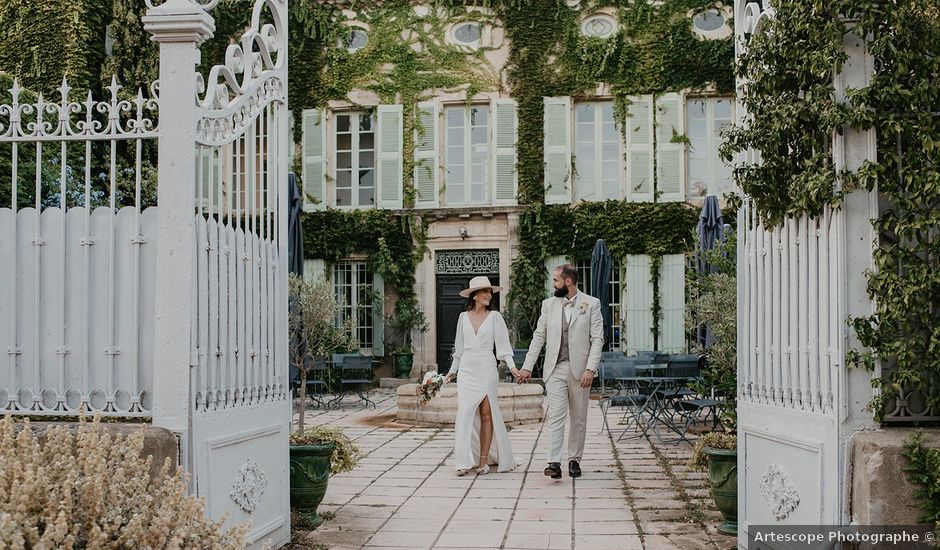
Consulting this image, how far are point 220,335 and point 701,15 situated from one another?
1560 cm

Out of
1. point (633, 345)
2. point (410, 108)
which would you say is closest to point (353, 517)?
point (633, 345)

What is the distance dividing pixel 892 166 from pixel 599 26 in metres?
15.2

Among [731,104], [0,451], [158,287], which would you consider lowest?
[0,451]

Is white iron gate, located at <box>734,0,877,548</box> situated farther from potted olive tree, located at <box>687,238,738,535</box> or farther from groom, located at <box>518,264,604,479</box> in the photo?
groom, located at <box>518,264,604,479</box>

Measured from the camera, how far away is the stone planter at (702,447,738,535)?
5.46 meters

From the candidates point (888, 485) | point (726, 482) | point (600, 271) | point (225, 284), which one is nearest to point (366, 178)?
point (600, 271)

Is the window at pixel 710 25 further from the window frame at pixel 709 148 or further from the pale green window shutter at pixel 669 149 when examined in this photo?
the pale green window shutter at pixel 669 149

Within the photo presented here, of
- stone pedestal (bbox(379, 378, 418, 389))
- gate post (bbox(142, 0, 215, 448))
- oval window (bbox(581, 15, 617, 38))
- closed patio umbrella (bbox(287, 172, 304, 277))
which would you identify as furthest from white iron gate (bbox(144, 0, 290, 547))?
oval window (bbox(581, 15, 617, 38))

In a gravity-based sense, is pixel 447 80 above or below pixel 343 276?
above

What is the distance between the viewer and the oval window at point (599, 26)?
18.4 metres

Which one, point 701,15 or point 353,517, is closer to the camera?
point 353,517

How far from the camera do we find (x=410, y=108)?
18.7m

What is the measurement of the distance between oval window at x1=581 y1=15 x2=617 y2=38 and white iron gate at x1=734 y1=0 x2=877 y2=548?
13.5 meters

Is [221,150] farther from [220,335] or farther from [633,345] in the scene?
[633,345]
